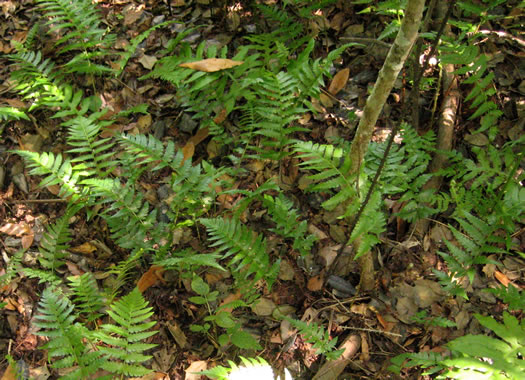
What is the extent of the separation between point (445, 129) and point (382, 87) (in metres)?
1.36

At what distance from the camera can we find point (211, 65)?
334cm

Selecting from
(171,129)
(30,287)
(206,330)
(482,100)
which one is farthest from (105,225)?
(482,100)

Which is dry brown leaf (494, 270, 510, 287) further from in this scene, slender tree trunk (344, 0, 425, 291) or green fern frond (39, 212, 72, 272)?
green fern frond (39, 212, 72, 272)

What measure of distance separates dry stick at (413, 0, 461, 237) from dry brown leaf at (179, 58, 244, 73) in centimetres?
163

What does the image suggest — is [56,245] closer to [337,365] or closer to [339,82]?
[337,365]

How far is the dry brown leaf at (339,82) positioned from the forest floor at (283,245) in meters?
0.05

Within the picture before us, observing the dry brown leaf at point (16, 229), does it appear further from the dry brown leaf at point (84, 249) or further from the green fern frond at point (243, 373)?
the green fern frond at point (243, 373)

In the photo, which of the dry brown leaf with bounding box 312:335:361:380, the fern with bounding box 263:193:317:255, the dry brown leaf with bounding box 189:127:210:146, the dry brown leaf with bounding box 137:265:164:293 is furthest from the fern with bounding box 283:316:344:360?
the dry brown leaf with bounding box 189:127:210:146

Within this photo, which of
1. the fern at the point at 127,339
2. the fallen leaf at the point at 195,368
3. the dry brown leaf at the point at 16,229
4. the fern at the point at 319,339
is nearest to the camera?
the fern at the point at 127,339

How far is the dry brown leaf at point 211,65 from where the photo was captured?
10.8 ft

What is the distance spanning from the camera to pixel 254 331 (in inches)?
110

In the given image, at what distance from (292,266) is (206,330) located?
729 mm

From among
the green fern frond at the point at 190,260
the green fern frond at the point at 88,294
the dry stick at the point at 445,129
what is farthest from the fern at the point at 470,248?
the green fern frond at the point at 88,294

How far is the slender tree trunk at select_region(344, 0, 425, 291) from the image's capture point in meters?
1.82
